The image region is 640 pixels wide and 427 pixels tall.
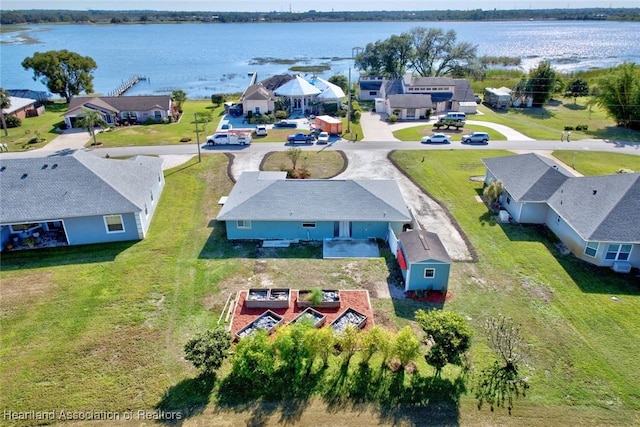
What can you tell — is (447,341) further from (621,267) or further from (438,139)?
(438,139)

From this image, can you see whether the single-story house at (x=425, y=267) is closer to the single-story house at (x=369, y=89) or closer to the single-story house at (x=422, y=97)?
the single-story house at (x=422, y=97)

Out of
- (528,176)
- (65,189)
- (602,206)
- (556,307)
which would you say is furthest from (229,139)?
(556,307)

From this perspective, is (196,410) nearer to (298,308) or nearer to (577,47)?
(298,308)

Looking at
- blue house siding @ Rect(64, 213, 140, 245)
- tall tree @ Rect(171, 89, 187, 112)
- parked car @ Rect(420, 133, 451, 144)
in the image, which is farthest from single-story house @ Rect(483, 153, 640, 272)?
tall tree @ Rect(171, 89, 187, 112)

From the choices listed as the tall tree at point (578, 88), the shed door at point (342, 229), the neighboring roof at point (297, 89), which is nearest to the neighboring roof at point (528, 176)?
the shed door at point (342, 229)

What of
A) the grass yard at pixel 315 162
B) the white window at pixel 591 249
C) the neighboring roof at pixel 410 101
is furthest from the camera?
the neighboring roof at pixel 410 101

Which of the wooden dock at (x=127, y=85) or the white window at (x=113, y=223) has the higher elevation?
the wooden dock at (x=127, y=85)
